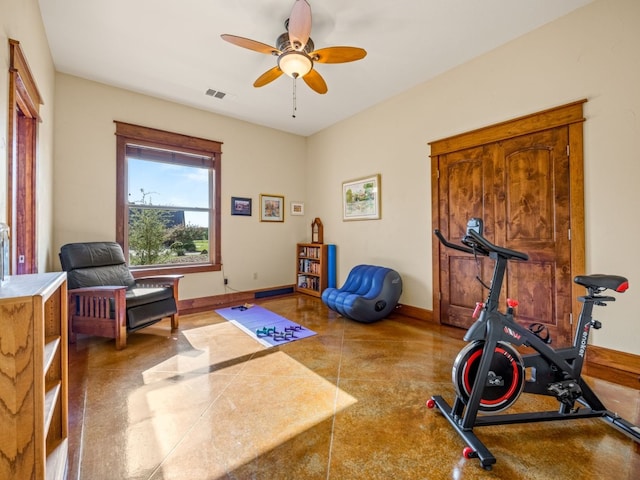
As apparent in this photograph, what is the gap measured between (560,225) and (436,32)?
7.07 ft

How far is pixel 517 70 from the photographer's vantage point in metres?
2.83

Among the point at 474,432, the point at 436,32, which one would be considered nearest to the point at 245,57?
the point at 436,32

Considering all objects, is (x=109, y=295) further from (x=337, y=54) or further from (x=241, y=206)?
(x=337, y=54)

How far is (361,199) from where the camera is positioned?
4.53 meters

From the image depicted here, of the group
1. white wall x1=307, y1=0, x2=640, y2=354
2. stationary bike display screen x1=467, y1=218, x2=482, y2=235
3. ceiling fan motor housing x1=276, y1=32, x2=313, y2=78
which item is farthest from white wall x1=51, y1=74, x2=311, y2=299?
stationary bike display screen x1=467, y1=218, x2=482, y2=235

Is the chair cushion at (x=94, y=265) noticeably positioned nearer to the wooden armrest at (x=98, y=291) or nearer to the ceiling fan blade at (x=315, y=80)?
the wooden armrest at (x=98, y=291)

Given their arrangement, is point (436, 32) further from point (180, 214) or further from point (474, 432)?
point (180, 214)

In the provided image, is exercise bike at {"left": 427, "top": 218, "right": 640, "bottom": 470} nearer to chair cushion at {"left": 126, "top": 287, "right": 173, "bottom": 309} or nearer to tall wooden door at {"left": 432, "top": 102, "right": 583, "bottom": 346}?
tall wooden door at {"left": 432, "top": 102, "right": 583, "bottom": 346}

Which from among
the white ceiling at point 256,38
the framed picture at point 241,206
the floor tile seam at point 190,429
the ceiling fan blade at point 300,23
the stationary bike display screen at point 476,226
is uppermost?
the white ceiling at point 256,38

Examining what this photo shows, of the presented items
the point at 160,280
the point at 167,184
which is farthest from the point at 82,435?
the point at 167,184

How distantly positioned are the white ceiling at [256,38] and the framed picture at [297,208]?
206 centimetres

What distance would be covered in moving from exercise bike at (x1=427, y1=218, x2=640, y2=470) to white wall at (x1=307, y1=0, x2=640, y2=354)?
3.11ft

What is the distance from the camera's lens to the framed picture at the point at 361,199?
428cm

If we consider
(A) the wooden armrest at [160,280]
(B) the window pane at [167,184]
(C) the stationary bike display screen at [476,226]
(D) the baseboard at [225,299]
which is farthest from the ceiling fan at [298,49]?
(D) the baseboard at [225,299]
